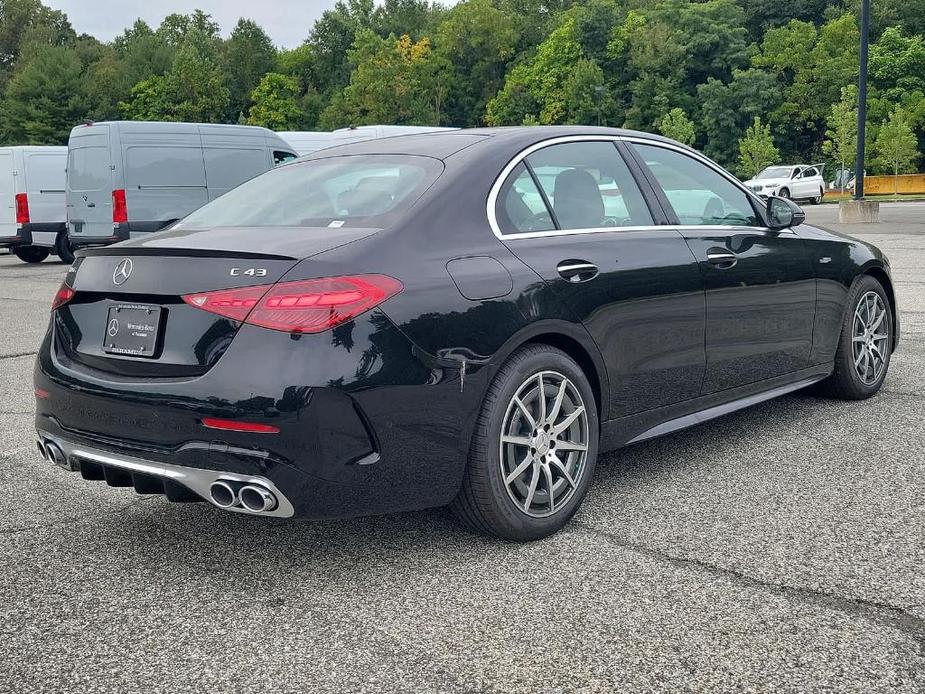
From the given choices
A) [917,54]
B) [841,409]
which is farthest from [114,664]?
[917,54]

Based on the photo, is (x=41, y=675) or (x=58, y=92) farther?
(x=58, y=92)

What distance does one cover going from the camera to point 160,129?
16.1m

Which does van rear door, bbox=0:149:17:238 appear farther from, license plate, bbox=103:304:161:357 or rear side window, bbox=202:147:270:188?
license plate, bbox=103:304:161:357

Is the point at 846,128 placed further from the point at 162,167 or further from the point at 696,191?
the point at 696,191

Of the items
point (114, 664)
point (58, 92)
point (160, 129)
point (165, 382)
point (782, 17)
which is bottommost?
point (114, 664)

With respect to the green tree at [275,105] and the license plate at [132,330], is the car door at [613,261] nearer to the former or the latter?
the license plate at [132,330]

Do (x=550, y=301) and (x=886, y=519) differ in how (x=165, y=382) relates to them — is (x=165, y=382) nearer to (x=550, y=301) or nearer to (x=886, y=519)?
(x=550, y=301)

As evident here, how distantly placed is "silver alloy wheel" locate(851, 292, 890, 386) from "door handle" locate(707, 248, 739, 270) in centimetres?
133

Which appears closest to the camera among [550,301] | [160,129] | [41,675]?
[41,675]

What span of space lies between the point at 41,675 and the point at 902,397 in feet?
15.9

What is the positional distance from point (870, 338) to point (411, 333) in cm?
357

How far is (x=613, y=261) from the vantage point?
415cm

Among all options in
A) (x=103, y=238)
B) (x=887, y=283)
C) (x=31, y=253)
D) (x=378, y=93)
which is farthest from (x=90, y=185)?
(x=378, y=93)

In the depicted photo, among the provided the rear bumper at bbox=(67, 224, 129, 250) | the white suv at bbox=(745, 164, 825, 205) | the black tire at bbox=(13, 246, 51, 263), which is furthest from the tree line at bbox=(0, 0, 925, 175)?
the rear bumper at bbox=(67, 224, 129, 250)
